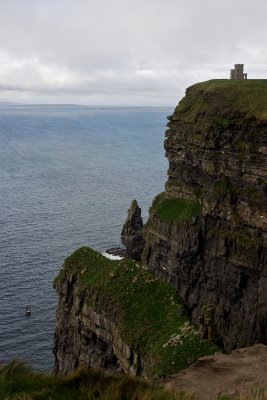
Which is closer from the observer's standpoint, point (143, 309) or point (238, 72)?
point (143, 309)

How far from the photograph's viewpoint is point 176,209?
7412 centimetres

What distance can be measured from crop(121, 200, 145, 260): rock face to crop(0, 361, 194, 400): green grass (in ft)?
253

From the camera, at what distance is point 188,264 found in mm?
68875

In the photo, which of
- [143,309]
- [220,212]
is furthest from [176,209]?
[143,309]

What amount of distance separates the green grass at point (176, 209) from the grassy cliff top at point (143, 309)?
80.3 ft

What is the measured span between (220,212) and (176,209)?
10347 mm

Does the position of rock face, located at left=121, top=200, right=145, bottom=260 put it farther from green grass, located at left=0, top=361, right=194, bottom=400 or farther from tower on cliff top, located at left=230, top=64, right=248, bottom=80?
green grass, located at left=0, top=361, right=194, bottom=400

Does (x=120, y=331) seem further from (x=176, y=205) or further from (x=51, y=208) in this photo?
(x=51, y=208)

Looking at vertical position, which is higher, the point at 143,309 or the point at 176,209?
the point at 176,209

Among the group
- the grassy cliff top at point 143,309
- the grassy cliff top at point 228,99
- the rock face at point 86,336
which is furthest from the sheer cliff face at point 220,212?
the grassy cliff top at point 143,309

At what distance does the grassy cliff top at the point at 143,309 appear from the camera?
33.4 meters

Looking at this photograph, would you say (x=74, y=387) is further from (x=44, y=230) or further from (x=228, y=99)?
(x=44, y=230)

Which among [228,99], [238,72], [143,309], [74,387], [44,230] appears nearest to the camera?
[74,387]

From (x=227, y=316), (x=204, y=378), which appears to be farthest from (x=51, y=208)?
(x=204, y=378)
